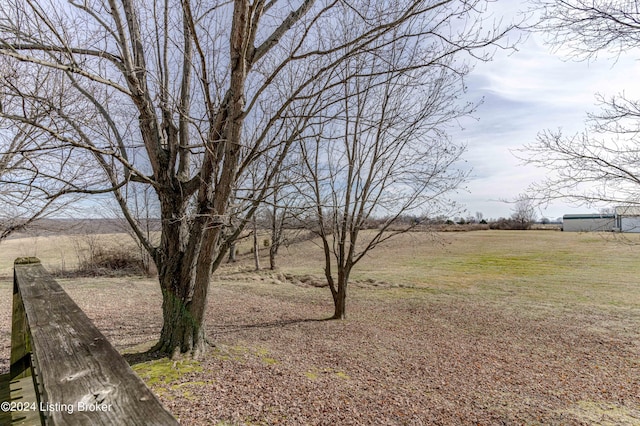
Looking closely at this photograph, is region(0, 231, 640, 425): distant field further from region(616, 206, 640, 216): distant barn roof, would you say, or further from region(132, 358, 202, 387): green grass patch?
region(616, 206, 640, 216): distant barn roof

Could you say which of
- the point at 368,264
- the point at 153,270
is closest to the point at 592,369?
the point at 368,264

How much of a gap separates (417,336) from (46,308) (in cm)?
641

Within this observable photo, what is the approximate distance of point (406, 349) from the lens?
583 centimetres

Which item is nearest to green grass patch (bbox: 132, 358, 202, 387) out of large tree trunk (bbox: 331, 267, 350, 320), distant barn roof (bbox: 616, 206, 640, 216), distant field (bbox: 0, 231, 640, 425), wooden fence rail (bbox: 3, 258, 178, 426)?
distant field (bbox: 0, 231, 640, 425)

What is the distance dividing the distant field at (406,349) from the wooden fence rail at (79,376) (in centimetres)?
202

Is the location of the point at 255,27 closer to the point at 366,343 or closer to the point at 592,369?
the point at 366,343

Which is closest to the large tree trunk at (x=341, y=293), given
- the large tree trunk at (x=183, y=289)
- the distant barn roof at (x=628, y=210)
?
the large tree trunk at (x=183, y=289)

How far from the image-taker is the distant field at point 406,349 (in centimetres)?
357

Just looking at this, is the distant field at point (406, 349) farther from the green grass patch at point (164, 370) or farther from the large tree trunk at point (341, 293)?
the large tree trunk at point (341, 293)

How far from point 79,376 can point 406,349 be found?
571 centimetres

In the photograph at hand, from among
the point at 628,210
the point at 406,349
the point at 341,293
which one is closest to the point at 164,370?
the point at 406,349

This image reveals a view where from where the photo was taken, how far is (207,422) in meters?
2.89

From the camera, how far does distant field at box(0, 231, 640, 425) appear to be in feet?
11.7

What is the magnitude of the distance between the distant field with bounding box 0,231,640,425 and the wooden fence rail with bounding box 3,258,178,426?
6.61 ft
